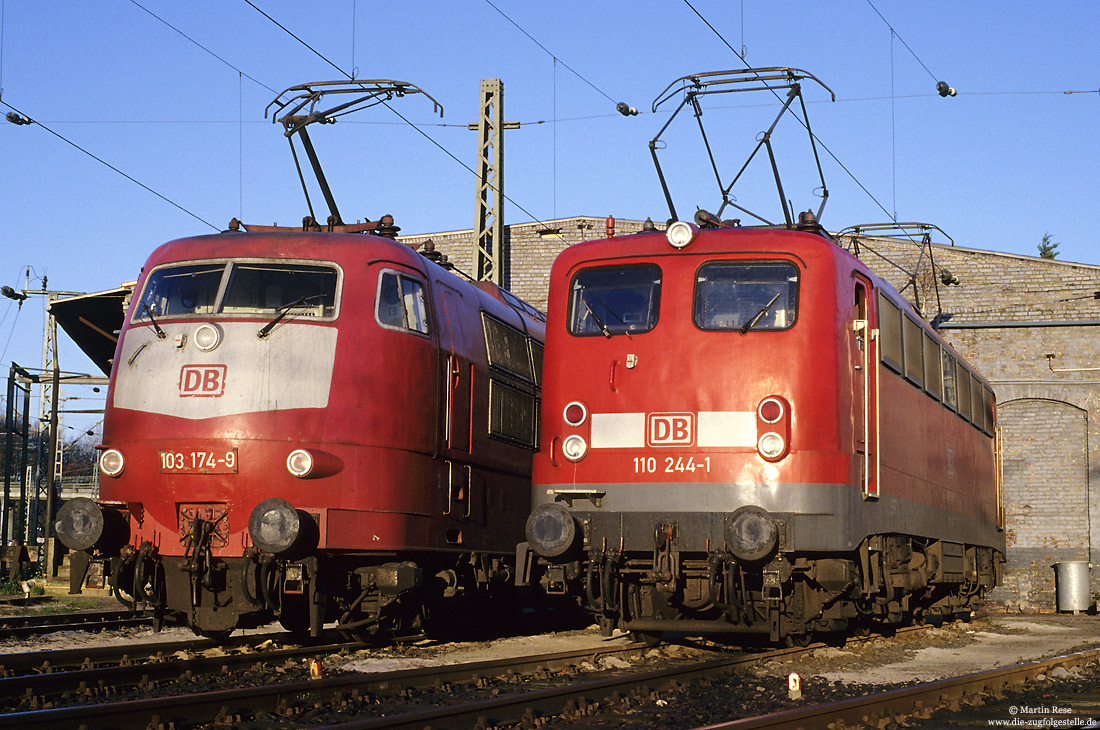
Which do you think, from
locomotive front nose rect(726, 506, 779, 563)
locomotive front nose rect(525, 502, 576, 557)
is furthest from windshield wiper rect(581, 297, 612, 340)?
locomotive front nose rect(726, 506, 779, 563)

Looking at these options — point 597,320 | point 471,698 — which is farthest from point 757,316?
point 471,698

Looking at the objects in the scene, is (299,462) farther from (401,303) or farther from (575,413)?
(575,413)

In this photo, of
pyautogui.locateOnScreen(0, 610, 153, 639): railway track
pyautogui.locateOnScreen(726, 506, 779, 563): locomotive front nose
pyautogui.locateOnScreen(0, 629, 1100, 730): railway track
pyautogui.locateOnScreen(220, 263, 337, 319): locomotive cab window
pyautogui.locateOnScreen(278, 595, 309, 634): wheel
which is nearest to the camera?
pyautogui.locateOnScreen(0, 629, 1100, 730): railway track

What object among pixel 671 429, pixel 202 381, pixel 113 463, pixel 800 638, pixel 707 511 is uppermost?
pixel 202 381

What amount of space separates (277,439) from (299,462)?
27 cm

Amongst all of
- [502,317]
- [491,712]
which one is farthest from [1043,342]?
[491,712]

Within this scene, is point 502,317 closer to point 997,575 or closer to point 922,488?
point 922,488

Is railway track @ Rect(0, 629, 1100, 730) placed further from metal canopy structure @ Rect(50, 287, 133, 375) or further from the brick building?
the brick building

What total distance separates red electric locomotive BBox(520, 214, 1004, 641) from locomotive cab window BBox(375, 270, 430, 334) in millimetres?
1197

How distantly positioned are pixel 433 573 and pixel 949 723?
518 centimetres

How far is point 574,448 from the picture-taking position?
10023 mm

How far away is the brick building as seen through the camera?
71.7 ft

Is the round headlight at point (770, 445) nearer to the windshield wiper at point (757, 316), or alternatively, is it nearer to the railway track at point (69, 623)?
the windshield wiper at point (757, 316)

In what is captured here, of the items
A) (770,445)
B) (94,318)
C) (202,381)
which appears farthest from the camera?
(94,318)
